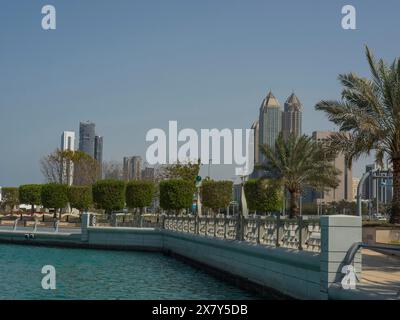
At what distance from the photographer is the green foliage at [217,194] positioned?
2203 inches

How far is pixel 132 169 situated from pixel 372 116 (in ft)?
265

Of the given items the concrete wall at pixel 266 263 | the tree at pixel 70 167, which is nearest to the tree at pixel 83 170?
the tree at pixel 70 167

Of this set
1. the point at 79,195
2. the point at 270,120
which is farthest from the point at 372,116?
the point at 270,120

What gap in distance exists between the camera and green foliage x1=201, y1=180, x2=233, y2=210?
56.0 m

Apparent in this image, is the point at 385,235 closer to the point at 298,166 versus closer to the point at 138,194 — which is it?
the point at 298,166

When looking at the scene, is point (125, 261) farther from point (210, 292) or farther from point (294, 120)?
point (294, 120)

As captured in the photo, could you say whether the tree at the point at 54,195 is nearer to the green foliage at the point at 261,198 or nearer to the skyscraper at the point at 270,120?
the green foliage at the point at 261,198

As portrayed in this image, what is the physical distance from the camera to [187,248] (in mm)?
30484

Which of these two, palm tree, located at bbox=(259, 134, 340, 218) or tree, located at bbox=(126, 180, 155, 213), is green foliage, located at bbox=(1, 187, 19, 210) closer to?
tree, located at bbox=(126, 180, 155, 213)

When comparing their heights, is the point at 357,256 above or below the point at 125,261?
above

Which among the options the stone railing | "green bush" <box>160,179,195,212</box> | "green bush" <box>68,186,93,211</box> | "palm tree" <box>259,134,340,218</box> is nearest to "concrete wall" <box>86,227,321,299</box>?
the stone railing
